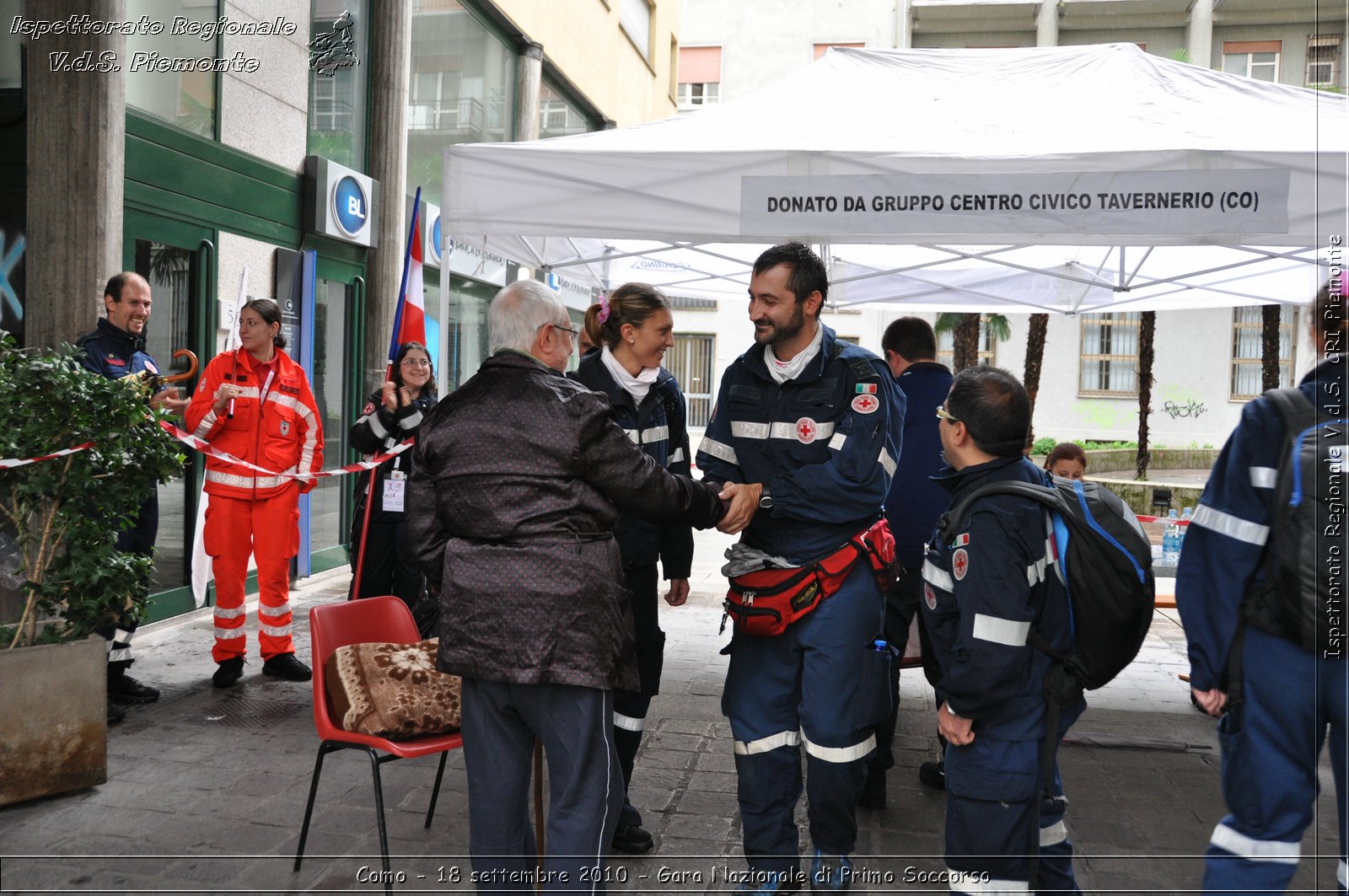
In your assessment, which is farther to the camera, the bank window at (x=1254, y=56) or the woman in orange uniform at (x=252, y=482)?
the bank window at (x=1254, y=56)

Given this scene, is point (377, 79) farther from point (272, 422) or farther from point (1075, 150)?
point (1075, 150)

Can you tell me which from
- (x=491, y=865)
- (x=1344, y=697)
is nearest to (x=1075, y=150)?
(x=1344, y=697)

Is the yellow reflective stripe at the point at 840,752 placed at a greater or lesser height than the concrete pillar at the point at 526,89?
lesser

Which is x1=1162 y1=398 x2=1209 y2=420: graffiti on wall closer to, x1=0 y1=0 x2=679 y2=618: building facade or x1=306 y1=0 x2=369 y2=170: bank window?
x1=0 y1=0 x2=679 y2=618: building facade

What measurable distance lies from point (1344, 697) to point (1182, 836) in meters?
1.89

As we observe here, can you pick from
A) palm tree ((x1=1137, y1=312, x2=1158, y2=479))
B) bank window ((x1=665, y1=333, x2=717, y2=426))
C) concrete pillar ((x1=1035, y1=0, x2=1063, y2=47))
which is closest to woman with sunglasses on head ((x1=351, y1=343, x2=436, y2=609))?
palm tree ((x1=1137, y1=312, x2=1158, y2=479))

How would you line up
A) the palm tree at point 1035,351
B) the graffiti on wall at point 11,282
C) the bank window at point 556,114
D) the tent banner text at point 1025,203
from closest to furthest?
the tent banner text at point 1025,203 < the graffiti on wall at point 11,282 < the bank window at point 556,114 < the palm tree at point 1035,351

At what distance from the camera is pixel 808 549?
338 centimetres

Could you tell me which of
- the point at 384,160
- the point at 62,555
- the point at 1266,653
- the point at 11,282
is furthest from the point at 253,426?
the point at 1266,653

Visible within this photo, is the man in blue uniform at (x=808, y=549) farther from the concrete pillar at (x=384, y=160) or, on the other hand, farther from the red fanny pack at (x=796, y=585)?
the concrete pillar at (x=384, y=160)

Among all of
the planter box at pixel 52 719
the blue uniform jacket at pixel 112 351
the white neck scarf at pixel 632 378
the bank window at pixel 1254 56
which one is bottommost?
the planter box at pixel 52 719

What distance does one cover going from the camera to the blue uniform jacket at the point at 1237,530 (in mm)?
2645

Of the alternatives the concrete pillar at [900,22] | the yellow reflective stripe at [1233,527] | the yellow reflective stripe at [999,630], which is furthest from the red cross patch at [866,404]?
the concrete pillar at [900,22]

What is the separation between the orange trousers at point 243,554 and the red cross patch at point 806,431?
11.3ft
